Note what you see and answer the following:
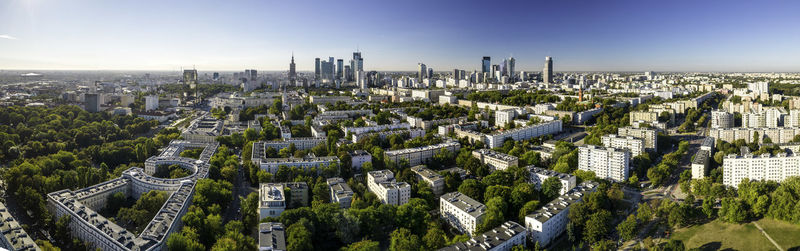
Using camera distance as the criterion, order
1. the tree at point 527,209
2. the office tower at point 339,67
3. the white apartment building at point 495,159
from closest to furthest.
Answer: the tree at point 527,209
the white apartment building at point 495,159
the office tower at point 339,67

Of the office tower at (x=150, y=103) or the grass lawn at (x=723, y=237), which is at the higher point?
the office tower at (x=150, y=103)

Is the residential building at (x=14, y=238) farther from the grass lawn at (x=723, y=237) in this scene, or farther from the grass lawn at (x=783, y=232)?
the grass lawn at (x=783, y=232)

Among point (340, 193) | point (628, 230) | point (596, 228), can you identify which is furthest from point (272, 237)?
point (628, 230)

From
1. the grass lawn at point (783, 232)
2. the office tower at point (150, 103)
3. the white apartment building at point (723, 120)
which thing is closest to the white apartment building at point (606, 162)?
the grass lawn at point (783, 232)

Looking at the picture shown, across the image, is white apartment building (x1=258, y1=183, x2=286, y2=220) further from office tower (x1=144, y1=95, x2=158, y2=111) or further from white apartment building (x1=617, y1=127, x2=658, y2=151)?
office tower (x1=144, y1=95, x2=158, y2=111)

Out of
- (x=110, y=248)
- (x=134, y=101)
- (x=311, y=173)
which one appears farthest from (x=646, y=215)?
(x=134, y=101)

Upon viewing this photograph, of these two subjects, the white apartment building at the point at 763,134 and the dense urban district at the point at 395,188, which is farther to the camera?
the white apartment building at the point at 763,134

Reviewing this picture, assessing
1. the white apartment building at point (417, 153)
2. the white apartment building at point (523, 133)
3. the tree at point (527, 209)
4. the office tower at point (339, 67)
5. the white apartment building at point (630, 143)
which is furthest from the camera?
the office tower at point (339, 67)
